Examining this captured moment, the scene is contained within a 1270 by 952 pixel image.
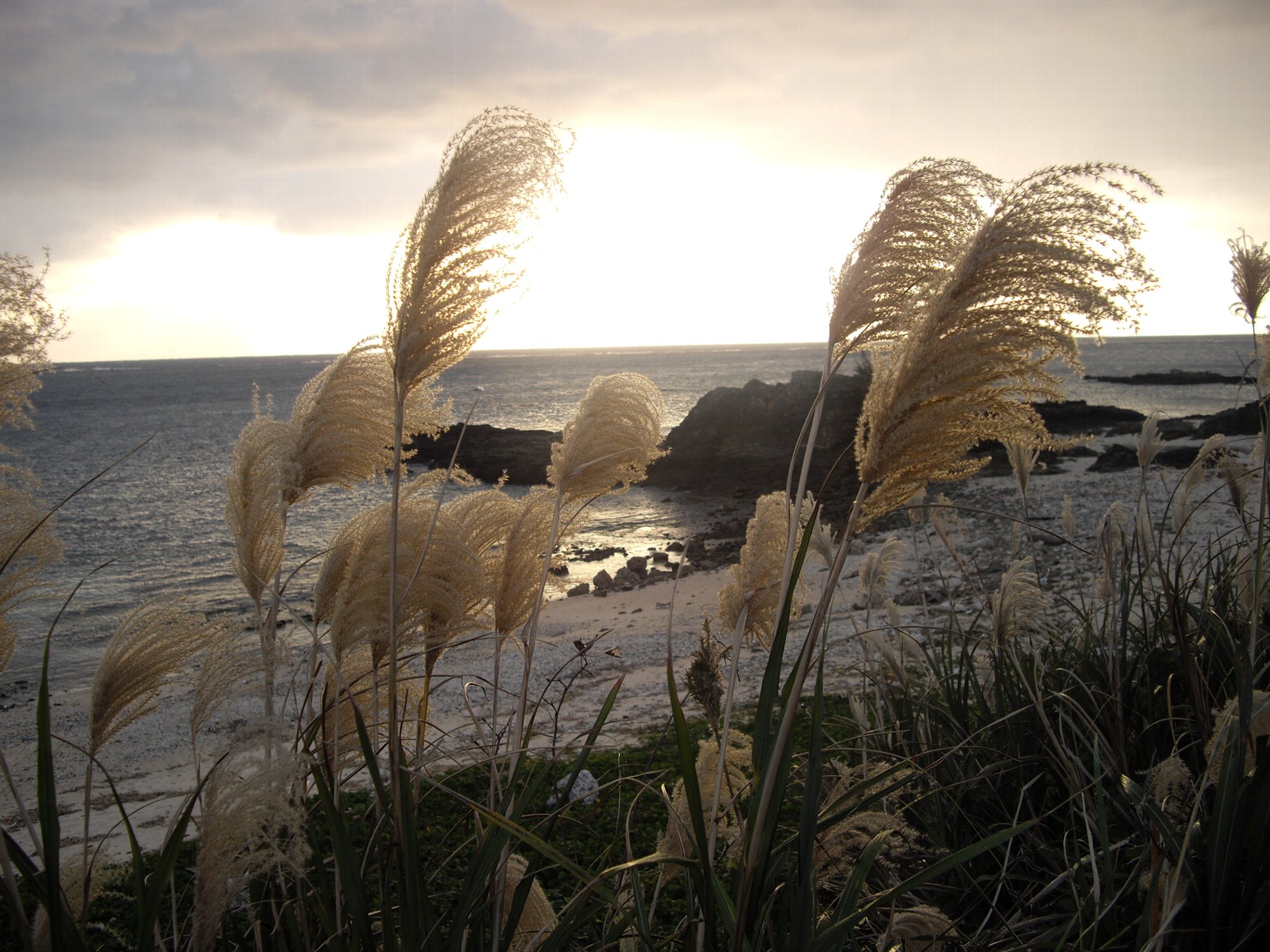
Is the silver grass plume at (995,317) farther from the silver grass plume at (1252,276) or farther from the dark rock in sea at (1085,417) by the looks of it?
the dark rock in sea at (1085,417)

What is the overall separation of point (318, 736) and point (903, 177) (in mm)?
2412

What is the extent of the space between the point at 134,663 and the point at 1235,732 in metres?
3.18

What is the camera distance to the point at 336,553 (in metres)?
2.51

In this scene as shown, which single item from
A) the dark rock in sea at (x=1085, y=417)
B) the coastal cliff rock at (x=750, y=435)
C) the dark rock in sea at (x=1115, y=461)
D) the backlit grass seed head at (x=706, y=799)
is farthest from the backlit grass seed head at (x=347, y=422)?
the dark rock in sea at (x=1085, y=417)

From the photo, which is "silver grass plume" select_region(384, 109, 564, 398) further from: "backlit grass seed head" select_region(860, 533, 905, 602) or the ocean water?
"backlit grass seed head" select_region(860, 533, 905, 602)

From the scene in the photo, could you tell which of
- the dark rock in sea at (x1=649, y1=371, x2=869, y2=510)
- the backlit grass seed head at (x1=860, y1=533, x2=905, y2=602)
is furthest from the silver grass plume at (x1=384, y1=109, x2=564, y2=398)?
the dark rock in sea at (x1=649, y1=371, x2=869, y2=510)

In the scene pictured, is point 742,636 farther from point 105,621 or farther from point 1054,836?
point 105,621

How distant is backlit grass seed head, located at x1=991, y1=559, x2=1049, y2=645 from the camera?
343 cm

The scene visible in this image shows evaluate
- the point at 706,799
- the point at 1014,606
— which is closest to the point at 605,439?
the point at 706,799

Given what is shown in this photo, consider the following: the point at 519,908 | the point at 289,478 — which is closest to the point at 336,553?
the point at 289,478

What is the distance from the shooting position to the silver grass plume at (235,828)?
5.15ft

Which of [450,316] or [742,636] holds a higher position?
[450,316]

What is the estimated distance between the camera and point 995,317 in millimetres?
1738

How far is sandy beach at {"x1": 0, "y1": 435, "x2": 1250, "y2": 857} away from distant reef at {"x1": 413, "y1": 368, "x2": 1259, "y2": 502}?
37.8 feet
